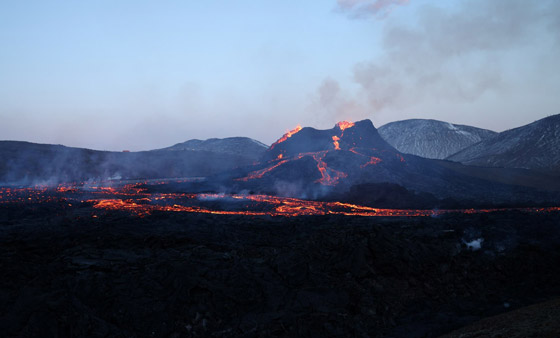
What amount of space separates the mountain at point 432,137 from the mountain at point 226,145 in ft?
193

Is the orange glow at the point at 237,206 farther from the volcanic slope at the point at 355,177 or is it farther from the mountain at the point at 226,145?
the mountain at the point at 226,145

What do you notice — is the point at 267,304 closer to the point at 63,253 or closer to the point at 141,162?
the point at 63,253

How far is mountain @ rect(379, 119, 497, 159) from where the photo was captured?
157 m

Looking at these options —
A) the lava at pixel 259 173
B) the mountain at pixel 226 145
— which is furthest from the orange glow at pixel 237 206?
the mountain at pixel 226 145

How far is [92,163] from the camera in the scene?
87.2 meters

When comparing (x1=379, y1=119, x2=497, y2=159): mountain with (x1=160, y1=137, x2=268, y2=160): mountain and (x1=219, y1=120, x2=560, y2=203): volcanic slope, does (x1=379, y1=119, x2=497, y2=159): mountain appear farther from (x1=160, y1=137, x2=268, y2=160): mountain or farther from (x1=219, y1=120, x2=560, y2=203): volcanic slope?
(x1=219, y1=120, x2=560, y2=203): volcanic slope

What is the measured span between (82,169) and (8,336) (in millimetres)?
78582

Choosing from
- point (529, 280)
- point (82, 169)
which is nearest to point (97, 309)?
point (529, 280)

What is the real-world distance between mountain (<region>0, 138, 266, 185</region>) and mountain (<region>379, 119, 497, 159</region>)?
3176 inches

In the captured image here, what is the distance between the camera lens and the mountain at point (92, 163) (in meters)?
74.6

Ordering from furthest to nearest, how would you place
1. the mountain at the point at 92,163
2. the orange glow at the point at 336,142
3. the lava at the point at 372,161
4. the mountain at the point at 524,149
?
the mountain at the point at 524,149 → the mountain at the point at 92,163 → the orange glow at the point at 336,142 → the lava at the point at 372,161

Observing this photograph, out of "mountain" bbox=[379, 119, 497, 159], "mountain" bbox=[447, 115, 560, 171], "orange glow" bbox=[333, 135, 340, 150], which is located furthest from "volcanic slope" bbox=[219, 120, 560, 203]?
"mountain" bbox=[379, 119, 497, 159]

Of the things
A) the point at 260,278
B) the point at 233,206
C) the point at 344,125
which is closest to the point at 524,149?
the point at 344,125

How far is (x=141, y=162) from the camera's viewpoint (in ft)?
320
